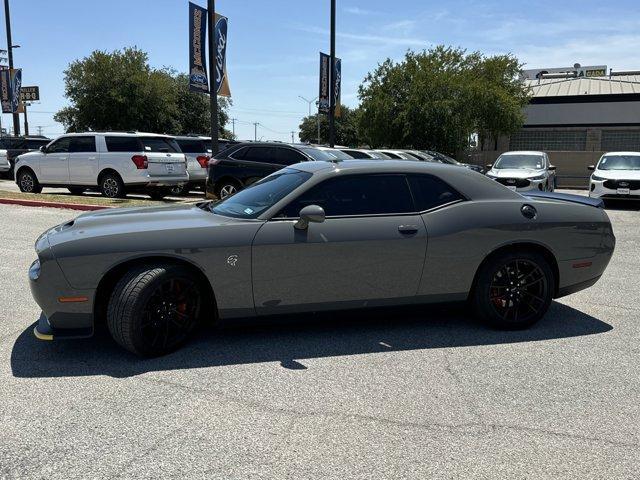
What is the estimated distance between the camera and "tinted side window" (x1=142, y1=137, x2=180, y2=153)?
46.5 ft

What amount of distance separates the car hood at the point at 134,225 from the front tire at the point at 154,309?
0.24 metres

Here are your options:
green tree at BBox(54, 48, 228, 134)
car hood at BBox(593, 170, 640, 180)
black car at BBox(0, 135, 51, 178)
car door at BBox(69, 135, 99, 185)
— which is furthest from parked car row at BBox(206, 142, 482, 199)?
green tree at BBox(54, 48, 228, 134)

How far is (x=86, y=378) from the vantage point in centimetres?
377

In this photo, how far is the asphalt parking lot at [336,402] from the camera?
2.81 meters

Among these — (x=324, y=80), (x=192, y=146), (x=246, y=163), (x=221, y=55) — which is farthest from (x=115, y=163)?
(x=324, y=80)

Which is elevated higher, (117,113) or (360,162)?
(117,113)

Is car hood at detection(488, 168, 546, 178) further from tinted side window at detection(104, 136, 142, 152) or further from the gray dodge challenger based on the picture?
the gray dodge challenger

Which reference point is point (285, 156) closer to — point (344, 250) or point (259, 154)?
point (259, 154)

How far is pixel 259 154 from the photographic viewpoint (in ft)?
41.5

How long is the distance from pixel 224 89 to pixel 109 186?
13.4ft

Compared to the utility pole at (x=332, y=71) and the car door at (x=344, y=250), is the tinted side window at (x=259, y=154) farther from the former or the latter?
the utility pole at (x=332, y=71)

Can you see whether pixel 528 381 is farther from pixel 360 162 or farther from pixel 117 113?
pixel 117 113

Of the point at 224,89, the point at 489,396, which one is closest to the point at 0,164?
the point at 224,89

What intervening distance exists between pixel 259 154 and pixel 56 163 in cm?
619
